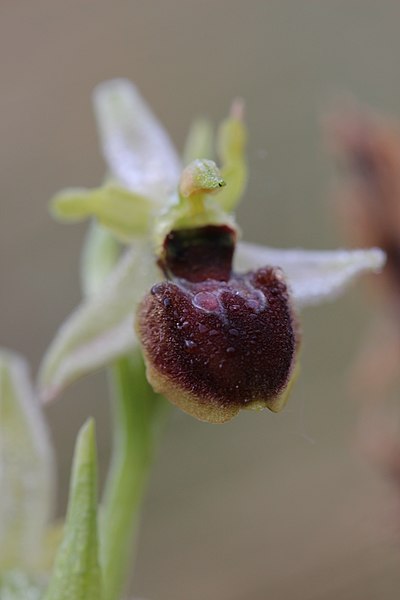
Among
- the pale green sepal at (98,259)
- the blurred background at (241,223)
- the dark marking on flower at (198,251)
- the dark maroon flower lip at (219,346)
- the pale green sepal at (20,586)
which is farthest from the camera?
the blurred background at (241,223)

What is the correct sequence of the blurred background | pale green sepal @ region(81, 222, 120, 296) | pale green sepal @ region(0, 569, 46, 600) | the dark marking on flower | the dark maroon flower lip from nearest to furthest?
the dark maroon flower lip, the dark marking on flower, pale green sepal @ region(0, 569, 46, 600), pale green sepal @ region(81, 222, 120, 296), the blurred background

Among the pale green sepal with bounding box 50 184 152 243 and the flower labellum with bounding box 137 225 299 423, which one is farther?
the pale green sepal with bounding box 50 184 152 243

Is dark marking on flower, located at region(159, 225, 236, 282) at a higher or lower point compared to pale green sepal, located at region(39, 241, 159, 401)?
higher

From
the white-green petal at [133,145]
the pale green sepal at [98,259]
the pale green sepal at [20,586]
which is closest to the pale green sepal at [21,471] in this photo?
the pale green sepal at [20,586]

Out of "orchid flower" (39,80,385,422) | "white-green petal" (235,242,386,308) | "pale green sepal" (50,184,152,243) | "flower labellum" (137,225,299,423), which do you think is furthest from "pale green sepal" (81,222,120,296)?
"flower labellum" (137,225,299,423)

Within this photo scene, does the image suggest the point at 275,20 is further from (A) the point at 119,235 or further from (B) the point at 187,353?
(B) the point at 187,353

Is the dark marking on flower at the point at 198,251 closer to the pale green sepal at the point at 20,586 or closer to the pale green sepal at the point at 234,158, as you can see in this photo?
the pale green sepal at the point at 234,158

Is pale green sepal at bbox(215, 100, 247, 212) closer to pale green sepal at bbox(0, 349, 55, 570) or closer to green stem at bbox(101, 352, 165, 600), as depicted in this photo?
green stem at bbox(101, 352, 165, 600)
